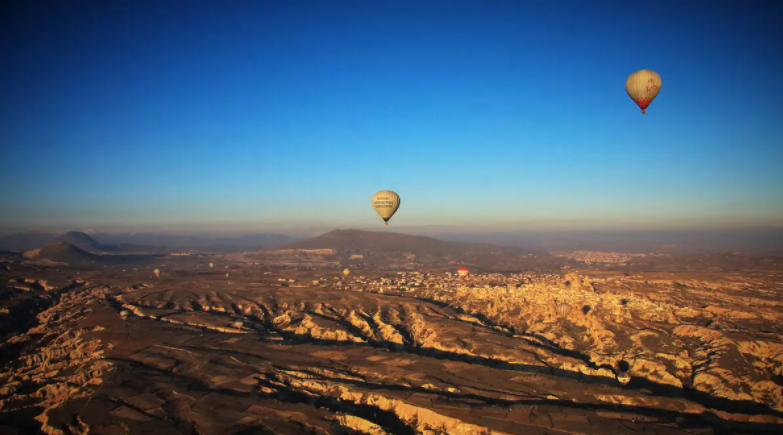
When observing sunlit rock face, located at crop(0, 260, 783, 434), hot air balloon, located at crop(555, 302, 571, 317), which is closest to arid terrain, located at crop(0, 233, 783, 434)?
sunlit rock face, located at crop(0, 260, 783, 434)

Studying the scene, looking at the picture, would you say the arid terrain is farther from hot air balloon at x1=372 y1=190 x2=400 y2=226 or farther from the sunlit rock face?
hot air balloon at x1=372 y1=190 x2=400 y2=226

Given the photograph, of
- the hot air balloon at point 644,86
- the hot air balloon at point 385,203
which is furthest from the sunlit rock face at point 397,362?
the hot air balloon at point 644,86

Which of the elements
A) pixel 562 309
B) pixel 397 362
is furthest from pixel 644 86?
pixel 562 309

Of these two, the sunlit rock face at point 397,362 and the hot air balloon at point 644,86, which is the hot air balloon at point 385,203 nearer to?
the sunlit rock face at point 397,362

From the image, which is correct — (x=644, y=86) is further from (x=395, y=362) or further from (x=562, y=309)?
(x=562, y=309)

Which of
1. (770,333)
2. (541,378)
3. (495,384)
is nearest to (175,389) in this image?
(495,384)
